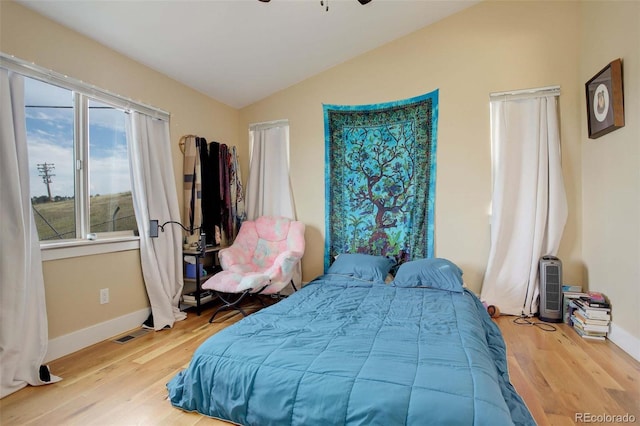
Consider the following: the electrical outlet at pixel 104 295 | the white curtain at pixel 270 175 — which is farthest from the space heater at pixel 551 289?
the electrical outlet at pixel 104 295

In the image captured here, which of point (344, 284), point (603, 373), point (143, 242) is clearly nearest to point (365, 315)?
point (344, 284)

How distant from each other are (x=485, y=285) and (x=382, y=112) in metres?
2.12

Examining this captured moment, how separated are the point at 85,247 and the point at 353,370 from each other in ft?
7.36

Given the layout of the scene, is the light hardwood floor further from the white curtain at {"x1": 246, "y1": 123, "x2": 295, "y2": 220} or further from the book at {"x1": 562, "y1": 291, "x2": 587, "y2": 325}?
the white curtain at {"x1": 246, "y1": 123, "x2": 295, "y2": 220}

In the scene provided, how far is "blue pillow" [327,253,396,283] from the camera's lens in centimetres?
316

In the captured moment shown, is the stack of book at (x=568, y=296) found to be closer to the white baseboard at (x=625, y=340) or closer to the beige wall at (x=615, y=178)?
the beige wall at (x=615, y=178)

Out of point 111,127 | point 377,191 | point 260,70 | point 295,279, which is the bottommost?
point 295,279

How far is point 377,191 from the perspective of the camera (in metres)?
3.58

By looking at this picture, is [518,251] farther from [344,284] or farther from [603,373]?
[344,284]

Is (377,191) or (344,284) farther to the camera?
(377,191)

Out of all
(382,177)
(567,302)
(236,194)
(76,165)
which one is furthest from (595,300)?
(76,165)

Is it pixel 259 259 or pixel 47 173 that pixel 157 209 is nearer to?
pixel 47 173

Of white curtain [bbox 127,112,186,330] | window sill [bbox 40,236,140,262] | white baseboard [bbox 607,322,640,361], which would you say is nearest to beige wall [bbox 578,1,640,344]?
white baseboard [bbox 607,322,640,361]

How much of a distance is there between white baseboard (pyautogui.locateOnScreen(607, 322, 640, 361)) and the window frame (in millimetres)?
3940
